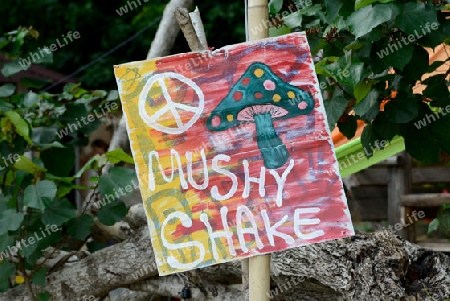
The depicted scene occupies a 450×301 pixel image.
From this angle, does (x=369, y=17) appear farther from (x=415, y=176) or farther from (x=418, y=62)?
(x=415, y=176)

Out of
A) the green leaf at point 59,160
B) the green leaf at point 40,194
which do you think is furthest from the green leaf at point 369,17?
the green leaf at point 59,160

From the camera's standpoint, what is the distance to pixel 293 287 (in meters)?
2.85

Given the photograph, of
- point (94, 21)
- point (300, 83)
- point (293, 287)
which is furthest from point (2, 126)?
point (94, 21)

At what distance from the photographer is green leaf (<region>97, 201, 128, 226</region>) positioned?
11.0ft

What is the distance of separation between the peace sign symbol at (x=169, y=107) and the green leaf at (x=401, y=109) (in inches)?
30.5

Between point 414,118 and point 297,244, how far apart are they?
2.65 ft

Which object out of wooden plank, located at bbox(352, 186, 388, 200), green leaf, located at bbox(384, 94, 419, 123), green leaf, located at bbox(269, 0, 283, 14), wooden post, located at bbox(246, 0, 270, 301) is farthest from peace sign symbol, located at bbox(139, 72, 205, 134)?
wooden plank, located at bbox(352, 186, 388, 200)

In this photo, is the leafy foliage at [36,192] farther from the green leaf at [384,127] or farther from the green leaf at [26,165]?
the green leaf at [384,127]

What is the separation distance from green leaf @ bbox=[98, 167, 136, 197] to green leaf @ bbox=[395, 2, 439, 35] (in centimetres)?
152

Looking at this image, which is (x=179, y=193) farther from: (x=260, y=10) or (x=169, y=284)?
(x=169, y=284)

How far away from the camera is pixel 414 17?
2023mm

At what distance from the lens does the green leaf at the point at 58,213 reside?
3209mm

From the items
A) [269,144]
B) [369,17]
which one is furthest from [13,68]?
[369,17]

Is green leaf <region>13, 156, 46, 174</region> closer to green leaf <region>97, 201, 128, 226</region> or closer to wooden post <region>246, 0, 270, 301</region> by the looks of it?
green leaf <region>97, 201, 128, 226</region>
